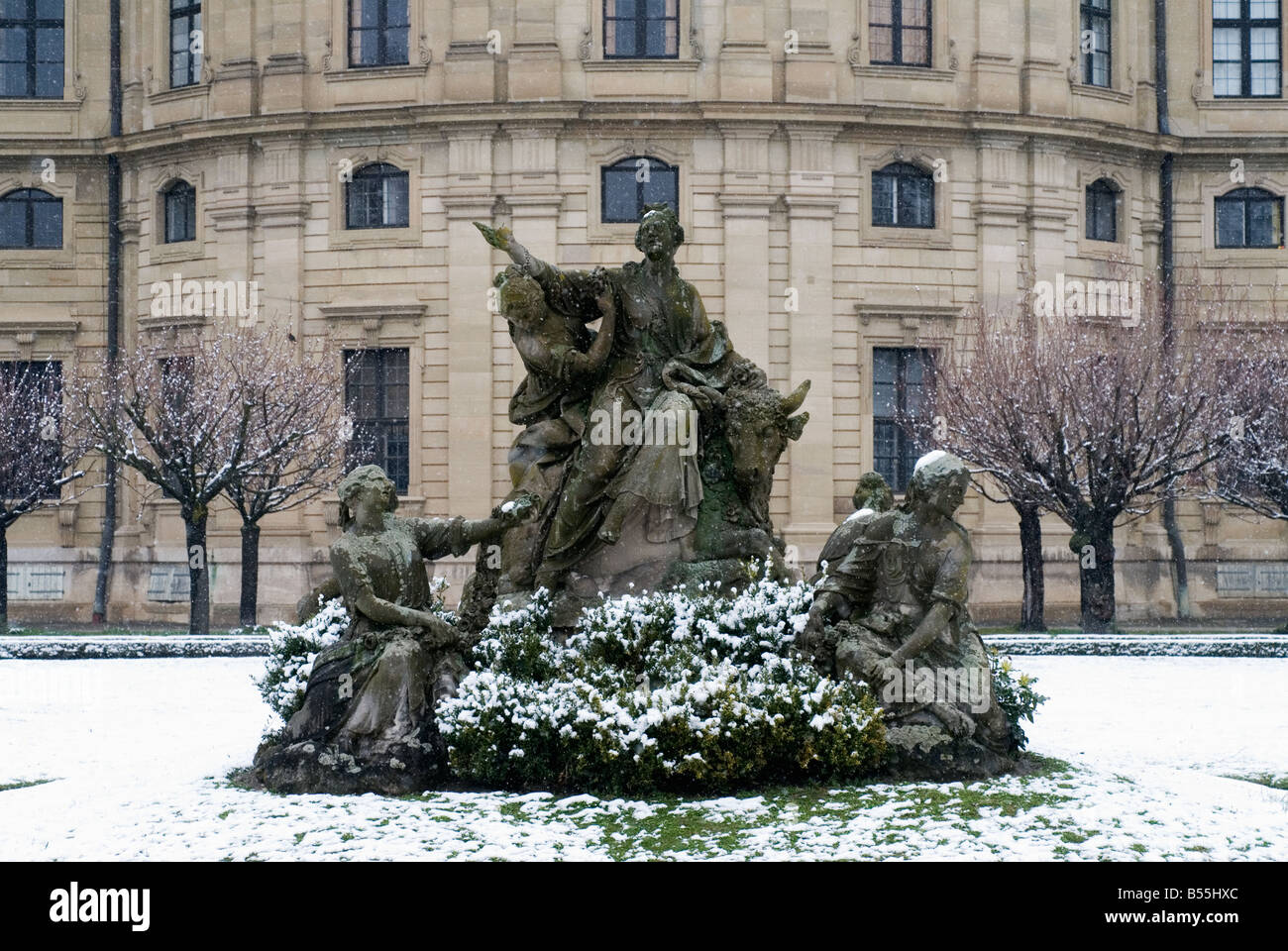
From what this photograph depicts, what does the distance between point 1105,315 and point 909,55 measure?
665 cm

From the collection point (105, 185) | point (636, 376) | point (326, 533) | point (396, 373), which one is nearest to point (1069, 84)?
point (396, 373)

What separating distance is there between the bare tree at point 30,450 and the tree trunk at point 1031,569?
57.1 ft

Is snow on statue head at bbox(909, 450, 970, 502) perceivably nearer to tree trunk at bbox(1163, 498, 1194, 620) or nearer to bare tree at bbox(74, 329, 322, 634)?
bare tree at bbox(74, 329, 322, 634)

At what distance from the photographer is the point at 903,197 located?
35.7m

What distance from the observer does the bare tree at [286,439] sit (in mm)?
30984

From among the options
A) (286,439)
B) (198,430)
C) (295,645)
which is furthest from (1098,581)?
(295,645)

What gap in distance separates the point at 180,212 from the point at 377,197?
487cm

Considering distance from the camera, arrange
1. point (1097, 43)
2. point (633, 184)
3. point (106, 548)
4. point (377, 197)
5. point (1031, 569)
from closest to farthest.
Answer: point (1031, 569) < point (633, 184) < point (377, 197) < point (106, 548) < point (1097, 43)

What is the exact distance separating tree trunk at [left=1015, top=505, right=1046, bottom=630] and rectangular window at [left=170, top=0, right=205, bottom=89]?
19.6m

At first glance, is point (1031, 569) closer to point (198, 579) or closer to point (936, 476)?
Answer: point (198, 579)

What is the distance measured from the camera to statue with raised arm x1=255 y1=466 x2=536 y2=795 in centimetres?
1022

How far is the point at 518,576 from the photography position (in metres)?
11.8

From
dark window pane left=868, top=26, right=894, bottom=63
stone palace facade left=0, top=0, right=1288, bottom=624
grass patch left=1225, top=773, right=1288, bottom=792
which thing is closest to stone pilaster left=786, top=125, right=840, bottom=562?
stone palace facade left=0, top=0, right=1288, bottom=624

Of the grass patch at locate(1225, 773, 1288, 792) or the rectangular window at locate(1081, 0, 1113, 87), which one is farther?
the rectangular window at locate(1081, 0, 1113, 87)
